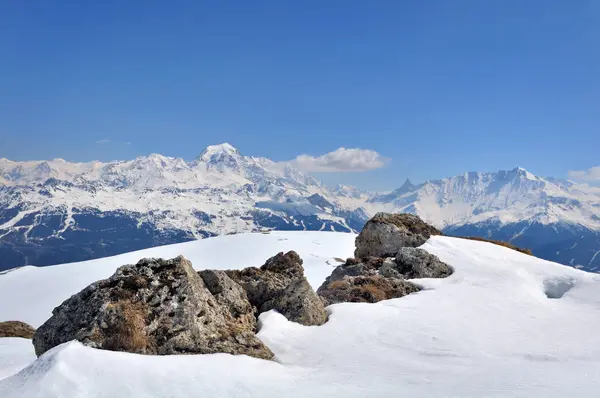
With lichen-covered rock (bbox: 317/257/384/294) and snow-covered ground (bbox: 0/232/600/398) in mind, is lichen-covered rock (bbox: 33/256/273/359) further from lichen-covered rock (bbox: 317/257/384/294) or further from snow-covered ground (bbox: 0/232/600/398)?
lichen-covered rock (bbox: 317/257/384/294)

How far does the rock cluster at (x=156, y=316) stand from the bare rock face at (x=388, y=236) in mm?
14313

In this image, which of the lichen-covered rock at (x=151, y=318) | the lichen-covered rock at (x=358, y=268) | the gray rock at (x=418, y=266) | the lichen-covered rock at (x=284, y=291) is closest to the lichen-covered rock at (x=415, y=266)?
the gray rock at (x=418, y=266)

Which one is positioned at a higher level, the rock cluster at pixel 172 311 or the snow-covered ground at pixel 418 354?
the rock cluster at pixel 172 311

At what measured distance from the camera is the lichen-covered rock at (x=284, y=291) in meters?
12.4

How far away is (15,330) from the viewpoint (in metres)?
21.7

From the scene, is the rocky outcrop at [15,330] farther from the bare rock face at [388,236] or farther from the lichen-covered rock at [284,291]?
the bare rock face at [388,236]

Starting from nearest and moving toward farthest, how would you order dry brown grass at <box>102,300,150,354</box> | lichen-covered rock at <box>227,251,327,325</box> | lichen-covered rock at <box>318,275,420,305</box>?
dry brown grass at <box>102,300,150,354</box>, lichen-covered rock at <box>227,251,327,325</box>, lichen-covered rock at <box>318,275,420,305</box>

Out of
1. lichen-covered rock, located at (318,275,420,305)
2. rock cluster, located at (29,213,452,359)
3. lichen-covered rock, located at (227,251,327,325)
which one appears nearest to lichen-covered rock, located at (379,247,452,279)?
lichen-covered rock, located at (318,275,420,305)

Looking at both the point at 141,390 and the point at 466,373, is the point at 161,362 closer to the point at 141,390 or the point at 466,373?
the point at 141,390

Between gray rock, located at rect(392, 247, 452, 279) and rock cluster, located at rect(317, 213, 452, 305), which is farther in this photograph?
gray rock, located at rect(392, 247, 452, 279)

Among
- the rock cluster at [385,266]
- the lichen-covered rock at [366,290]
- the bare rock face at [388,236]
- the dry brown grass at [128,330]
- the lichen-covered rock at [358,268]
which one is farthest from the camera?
the bare rock face at [388,236]

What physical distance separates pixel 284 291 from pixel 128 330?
5596 mm

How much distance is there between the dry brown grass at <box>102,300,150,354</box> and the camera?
820 cm

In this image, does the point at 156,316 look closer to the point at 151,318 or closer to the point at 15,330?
the point at 151,318
